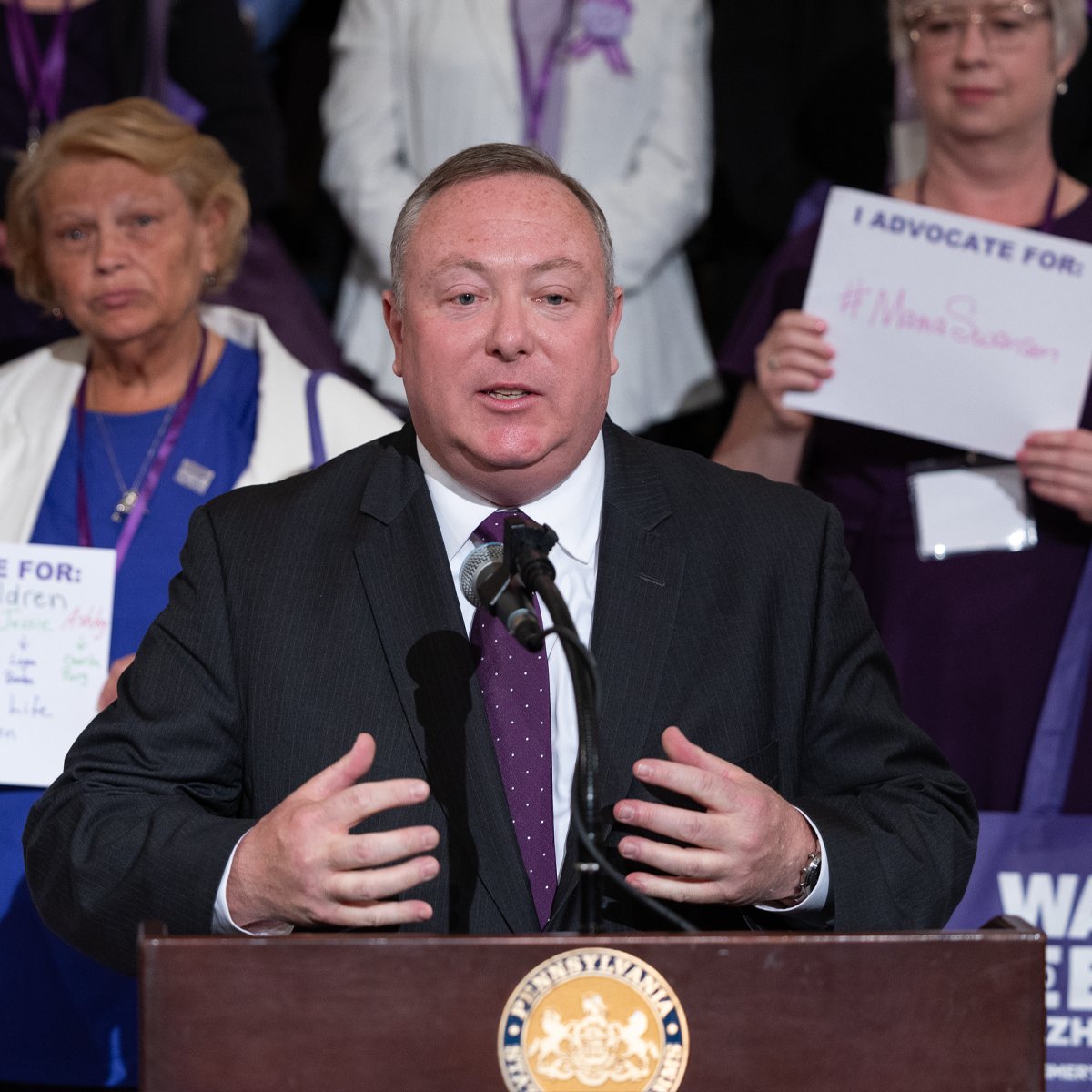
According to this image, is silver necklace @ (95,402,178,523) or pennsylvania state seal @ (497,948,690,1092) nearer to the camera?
pennsylvania state seal @ (497,948,690,1092)

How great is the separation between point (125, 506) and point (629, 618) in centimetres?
150

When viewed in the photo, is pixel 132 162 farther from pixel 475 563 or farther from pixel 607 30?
pixel 475 563

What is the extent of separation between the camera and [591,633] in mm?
2053

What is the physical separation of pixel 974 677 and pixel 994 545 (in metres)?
0.26

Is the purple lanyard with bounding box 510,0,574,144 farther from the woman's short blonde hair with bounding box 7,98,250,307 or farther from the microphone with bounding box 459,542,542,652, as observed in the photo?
the microphone with bounding box 459,542,542,652

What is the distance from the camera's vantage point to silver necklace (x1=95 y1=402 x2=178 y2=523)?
Answer: 3230mm

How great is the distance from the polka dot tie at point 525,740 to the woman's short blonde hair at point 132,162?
5.77ft

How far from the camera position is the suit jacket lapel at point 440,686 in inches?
75.7

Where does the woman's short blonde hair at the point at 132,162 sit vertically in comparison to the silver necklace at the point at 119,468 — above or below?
above

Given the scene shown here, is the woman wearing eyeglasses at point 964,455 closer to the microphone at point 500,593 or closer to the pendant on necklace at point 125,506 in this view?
the pendant on necklace at point 125,506

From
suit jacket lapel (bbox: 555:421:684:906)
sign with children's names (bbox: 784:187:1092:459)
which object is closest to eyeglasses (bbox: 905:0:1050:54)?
sign with children's names (bbox: 784:187:1092:459)

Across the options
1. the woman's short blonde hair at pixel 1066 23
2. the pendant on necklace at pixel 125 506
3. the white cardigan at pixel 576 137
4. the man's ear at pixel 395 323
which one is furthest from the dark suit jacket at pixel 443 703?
the white cardigan at pixel 576 137

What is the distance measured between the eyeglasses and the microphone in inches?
77.8

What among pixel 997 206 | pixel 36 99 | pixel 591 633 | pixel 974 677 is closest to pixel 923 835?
pixel 591 633
